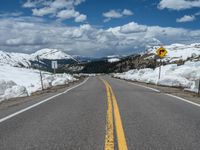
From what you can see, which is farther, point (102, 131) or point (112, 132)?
point (102, 131)

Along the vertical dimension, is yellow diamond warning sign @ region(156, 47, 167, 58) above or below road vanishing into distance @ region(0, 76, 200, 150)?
above

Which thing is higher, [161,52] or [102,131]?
[161,52]

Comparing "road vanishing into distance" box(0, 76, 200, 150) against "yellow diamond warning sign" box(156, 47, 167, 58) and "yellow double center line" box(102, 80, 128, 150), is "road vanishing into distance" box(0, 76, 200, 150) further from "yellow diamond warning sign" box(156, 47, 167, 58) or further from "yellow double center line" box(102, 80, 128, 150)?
"yellow diamond warning sign" box(156, 47, 167, 58)

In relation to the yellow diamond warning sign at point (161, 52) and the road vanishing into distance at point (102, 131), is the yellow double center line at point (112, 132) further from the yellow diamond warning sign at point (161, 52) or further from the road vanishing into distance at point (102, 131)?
the yellow diamond warning sign at point (161, 52)

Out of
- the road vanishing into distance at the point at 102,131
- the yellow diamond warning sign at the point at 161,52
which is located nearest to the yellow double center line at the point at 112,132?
the road vanishing into distance at the point at 102,131

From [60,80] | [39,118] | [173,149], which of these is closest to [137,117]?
[39,118]

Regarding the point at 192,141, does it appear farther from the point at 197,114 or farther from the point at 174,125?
the point at 197,114

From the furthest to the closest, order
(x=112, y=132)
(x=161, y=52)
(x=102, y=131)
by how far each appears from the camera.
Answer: (x=161, y=52) < (x=102, y=131) < (x=112, y=132)

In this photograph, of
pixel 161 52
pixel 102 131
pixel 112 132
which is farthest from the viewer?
pixel 161 52

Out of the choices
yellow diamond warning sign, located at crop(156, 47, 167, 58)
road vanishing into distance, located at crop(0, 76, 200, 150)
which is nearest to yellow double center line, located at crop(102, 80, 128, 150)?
road vanishing into distance, located at crop(0, 76, 200, 150)

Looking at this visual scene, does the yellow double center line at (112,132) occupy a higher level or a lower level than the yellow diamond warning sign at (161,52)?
lower

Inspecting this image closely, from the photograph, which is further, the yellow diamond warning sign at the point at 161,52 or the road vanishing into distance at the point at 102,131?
the yellow diamond warning sign at the point at 161,52

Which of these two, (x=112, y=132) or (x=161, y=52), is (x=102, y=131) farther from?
(x=161, y=52)

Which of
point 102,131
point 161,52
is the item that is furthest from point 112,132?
A: point 161,52
